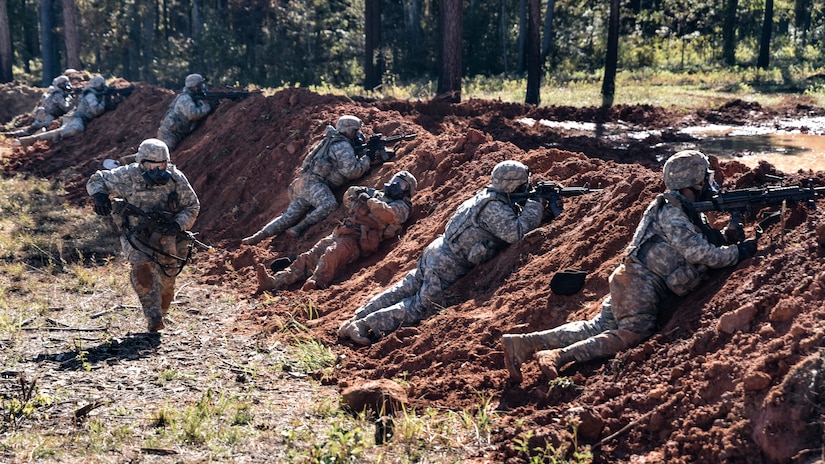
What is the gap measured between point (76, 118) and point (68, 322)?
1563 cm

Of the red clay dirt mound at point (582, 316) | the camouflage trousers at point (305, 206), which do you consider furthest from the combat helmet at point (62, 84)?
the camouflage trousers at point (305, 206)

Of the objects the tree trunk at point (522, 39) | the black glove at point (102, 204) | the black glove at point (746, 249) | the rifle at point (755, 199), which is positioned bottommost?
the black glove at point (102, 204)

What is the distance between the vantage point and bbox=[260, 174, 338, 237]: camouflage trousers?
42.4 feet

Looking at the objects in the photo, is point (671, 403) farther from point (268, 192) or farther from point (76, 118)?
point (76, 118)

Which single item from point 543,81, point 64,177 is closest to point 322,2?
point 543,81

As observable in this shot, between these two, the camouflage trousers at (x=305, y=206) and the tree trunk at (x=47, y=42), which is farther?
the tree trunk at (x=47, y=42)

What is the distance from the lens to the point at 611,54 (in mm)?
22859

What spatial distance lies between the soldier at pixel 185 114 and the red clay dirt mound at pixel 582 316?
431cm

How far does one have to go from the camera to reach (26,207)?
1648 centimetres

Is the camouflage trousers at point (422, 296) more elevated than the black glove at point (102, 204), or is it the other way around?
the black glove at point (102, 204)

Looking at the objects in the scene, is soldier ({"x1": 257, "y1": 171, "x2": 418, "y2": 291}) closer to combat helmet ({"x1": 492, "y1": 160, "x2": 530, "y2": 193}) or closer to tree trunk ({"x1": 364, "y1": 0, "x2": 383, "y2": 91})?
combat helmet ({"x1": 492, "y1": 160, "x2": 530, "y2": 193})

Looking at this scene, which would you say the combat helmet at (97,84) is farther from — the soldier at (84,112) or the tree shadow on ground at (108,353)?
the tree shadow on ground at (108,353)

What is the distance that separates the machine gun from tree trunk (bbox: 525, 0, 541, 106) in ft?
42.3

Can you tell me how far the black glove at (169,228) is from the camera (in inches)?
374
